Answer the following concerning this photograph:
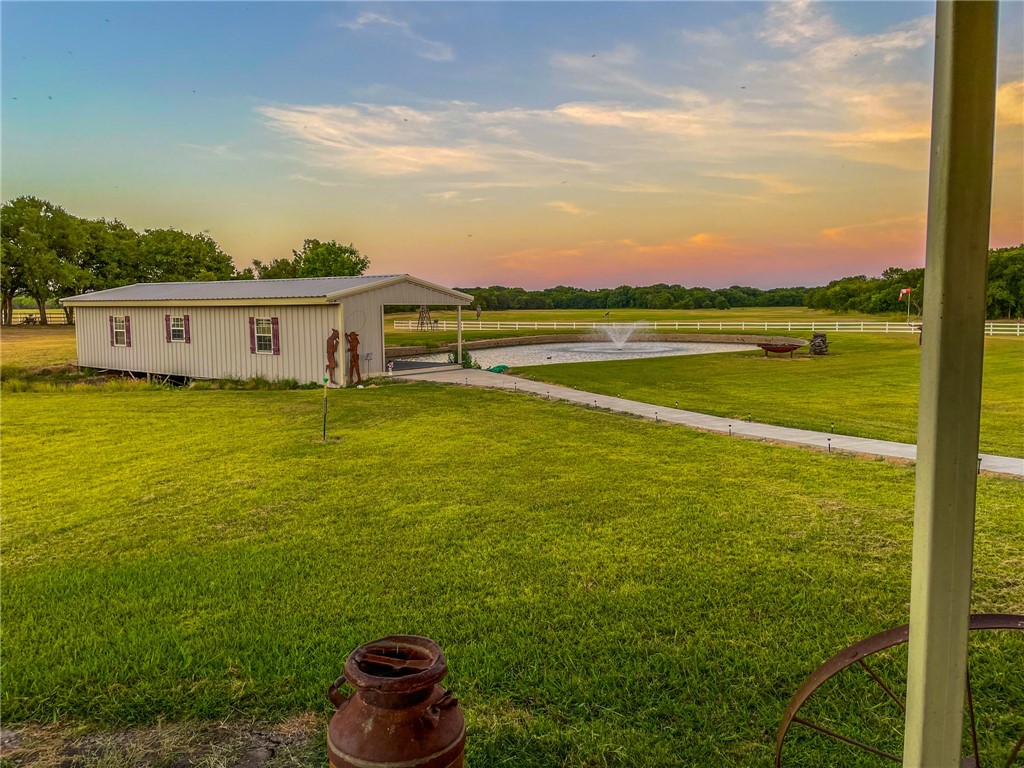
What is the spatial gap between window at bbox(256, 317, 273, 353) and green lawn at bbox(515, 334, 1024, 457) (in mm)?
7483

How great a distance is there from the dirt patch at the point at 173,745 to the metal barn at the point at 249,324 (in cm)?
1384

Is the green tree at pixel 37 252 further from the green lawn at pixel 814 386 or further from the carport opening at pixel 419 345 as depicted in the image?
the green lawn at pixel 814 386

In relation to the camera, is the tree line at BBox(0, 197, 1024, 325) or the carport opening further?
the tree line at BBox(0, 197, 1024, 325)

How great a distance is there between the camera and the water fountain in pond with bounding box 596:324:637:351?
129 ft

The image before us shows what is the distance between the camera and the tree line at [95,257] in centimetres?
5094

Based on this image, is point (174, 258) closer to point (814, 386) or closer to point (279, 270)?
point (279, 270)

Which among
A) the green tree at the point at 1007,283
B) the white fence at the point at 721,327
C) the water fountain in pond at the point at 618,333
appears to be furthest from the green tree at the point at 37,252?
the green tree at the point at 1007,283

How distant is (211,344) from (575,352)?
1843 centimetres

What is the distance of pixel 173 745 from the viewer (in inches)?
125

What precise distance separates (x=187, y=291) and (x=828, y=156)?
18359 mm

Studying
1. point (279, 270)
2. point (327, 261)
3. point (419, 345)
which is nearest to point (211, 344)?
point (419, 345)

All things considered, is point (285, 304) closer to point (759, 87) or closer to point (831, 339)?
point (759, 87)

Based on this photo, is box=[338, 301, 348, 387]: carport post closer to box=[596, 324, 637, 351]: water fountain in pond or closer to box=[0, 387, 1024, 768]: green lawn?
box=[0, 387, 1024, 768]: green lawn

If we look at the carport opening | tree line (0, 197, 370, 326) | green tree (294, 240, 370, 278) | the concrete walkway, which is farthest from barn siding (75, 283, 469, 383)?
green tree (294, 240, 370, 278)
